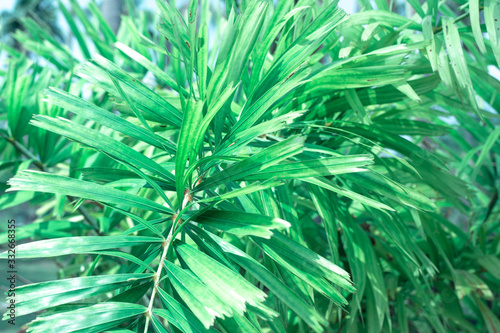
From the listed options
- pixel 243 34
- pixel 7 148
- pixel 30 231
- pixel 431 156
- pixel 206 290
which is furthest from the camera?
pixel 7 148

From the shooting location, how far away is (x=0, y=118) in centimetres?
90

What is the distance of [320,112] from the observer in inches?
23.0

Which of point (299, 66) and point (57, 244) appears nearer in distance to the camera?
point (57, 244)

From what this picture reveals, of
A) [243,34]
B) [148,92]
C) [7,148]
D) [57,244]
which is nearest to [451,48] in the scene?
[243,34]

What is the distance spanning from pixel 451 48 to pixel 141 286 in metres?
0.43

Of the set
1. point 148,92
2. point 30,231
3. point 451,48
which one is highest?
point 451,48

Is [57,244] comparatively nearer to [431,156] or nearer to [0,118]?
[431,156]

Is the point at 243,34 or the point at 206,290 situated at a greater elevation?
the point at 243,34

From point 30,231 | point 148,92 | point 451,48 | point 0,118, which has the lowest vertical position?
point 30,231

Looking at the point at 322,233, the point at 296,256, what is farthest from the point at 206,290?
the point at 322,233

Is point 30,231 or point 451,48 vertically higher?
point 451,48

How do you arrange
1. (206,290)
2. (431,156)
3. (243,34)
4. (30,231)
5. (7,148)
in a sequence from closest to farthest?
(206,290) → (243,34) → (431,156) → (30,231) → (7,148)

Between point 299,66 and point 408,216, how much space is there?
18.3 inches

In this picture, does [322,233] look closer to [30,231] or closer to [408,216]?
[408,216]
